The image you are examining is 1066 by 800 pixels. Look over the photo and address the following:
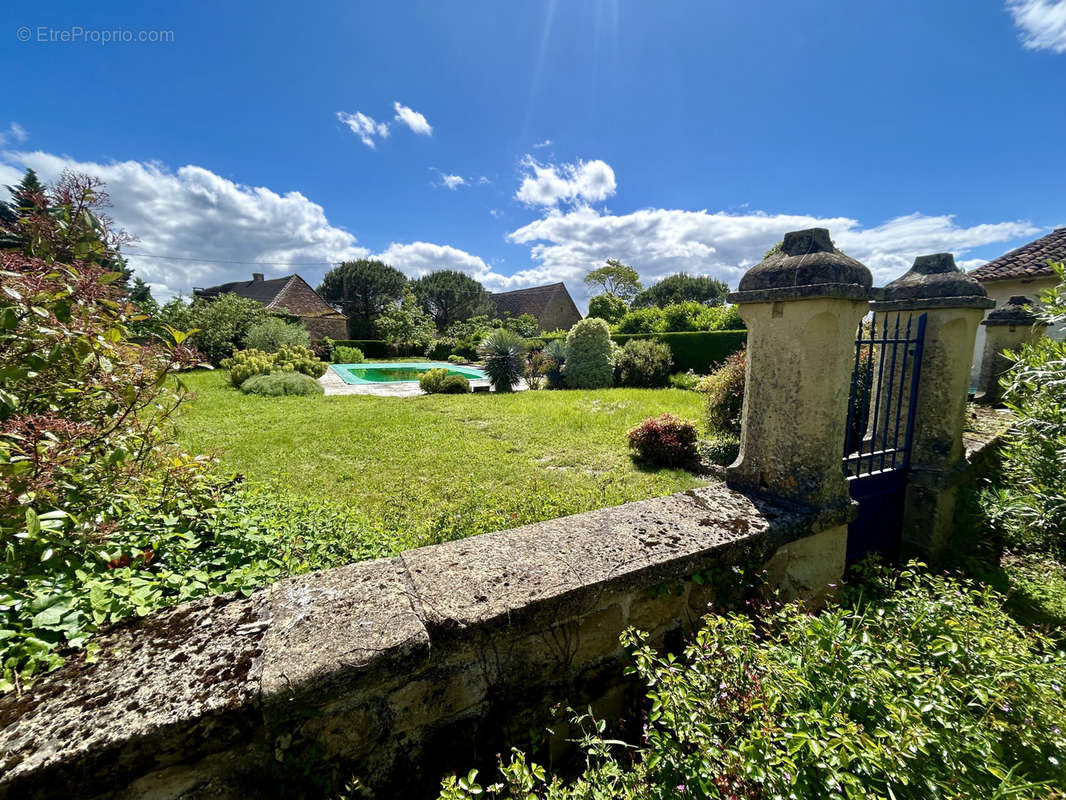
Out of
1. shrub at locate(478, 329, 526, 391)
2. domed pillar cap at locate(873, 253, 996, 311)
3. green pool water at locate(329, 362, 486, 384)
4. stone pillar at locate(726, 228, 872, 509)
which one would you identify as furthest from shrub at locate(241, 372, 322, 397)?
domed pillar cap at locate(873, 253, 996, 311)

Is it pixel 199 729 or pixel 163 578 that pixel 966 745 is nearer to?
pixel 199 729

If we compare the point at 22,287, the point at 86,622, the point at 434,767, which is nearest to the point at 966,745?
the point at 434,767

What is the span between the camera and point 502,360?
1375 centimetres

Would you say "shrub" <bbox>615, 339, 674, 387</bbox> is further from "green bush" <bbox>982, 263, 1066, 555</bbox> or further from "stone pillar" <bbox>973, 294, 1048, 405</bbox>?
"green bush" <bbox>982, 263, 1066, 555</bbox>

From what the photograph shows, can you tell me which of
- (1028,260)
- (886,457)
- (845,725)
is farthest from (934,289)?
(1028,260)

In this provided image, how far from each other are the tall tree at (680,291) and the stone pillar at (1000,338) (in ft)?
140

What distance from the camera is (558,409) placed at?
388 inches

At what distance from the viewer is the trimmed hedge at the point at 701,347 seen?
1535cm

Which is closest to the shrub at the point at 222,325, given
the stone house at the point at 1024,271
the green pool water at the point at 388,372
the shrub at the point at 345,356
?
the shrub at the point at 345,356

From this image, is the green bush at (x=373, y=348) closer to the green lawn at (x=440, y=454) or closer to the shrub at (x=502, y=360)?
the shrub at (x=502, y=360)

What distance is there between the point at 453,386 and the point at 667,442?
867 centimetres

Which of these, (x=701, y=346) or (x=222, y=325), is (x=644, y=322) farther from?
(x=222, y=325)

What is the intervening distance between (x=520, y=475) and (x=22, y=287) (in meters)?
4.30

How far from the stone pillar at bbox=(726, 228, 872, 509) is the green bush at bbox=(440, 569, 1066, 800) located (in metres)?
0.94
